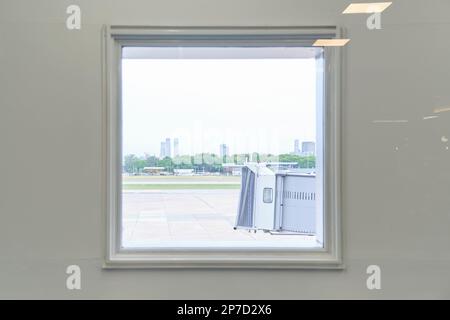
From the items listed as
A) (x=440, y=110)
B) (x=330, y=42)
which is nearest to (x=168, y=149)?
(x=330, y=42)

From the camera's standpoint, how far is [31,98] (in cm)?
174

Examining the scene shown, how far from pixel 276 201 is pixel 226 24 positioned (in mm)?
917

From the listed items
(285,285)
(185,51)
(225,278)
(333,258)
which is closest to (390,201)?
(333,258)

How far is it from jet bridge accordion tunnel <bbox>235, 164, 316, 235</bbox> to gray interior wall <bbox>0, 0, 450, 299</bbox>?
7.6 inches

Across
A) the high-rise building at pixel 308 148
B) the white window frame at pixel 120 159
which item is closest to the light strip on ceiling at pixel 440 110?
the white window frame at pixel 120 159

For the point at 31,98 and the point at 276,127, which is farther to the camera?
the point at 276,127

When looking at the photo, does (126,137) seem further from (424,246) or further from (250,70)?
(424,246)

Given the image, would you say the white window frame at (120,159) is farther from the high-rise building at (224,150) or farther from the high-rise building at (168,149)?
the high-rise building at (224,150)

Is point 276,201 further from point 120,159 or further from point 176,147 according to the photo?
point 120,159

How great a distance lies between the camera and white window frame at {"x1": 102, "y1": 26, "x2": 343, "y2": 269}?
1.77 metres

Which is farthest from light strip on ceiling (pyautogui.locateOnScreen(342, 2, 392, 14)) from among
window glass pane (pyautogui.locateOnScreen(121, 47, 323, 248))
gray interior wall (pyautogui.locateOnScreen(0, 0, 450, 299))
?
window glass pane (pyautogui.locateOnScreen(121, 47, 323, 248))

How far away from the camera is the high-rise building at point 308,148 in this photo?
1.87 metres

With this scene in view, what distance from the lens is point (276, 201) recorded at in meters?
1.88

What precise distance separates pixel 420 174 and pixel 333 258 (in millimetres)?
585
